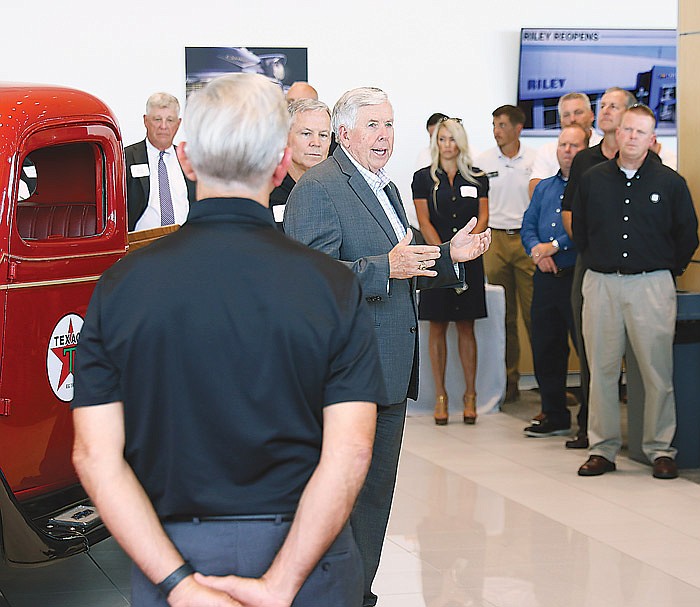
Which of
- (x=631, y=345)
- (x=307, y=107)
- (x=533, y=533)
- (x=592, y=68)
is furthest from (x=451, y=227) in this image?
(x=592, y=68)

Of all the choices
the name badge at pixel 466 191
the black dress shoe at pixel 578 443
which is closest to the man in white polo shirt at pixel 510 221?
the name badge at pixel 466 191

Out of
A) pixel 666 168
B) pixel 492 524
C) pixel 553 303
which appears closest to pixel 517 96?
pixel 553 303

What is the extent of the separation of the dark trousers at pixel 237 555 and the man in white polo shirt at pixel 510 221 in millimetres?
6490

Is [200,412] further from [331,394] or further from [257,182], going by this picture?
[257,182]

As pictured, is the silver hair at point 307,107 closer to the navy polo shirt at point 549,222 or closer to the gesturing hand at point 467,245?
the gesturing hand at point 467,245

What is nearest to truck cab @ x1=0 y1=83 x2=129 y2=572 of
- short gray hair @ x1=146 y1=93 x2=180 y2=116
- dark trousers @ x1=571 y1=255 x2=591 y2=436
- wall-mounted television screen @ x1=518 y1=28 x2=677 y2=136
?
short gray hair @ x1=146 y1=93 x2=180 y2=116

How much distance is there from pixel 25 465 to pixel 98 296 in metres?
2.22

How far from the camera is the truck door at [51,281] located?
3.83 m

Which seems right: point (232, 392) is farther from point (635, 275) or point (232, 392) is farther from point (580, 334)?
point (580, 334)

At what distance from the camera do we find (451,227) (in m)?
7.65

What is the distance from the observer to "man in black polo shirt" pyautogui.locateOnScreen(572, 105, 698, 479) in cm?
596

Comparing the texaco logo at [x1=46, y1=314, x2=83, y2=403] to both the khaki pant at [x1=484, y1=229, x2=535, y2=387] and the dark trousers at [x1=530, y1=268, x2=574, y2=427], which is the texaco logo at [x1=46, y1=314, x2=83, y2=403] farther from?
the khaki pant at [x1=484, y1=229, x2=535, y2=387]

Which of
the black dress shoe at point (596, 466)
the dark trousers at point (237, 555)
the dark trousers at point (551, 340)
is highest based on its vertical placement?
the dark trousers at point (237, 555)

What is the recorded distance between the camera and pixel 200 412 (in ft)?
6.15
